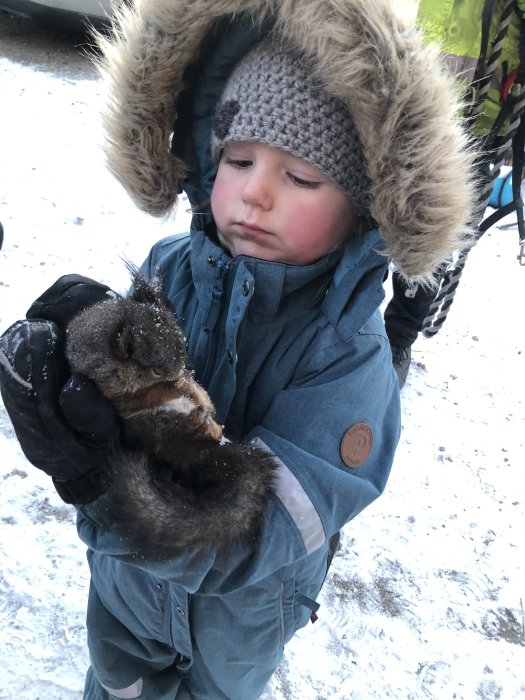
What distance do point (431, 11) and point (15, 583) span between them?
Result: 274cm

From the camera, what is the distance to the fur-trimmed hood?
1.14 m

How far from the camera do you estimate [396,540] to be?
2.53 metres

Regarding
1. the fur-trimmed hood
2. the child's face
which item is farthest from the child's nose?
the fur-trimmed hood

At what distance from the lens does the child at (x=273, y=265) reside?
1.10m

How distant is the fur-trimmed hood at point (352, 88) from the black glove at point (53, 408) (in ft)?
2.10

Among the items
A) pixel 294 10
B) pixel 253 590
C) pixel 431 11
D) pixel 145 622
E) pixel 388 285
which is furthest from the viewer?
pixel 388 285

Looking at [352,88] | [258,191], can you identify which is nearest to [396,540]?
[258,191]

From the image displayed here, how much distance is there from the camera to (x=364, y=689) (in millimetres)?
2014

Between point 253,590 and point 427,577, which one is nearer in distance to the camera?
point 253,590

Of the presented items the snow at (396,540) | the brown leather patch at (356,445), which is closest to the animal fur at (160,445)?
the brown leather patch at (356,445)

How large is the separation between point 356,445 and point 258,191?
1.87ft

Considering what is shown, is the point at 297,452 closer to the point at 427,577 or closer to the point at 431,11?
the point at 427,577

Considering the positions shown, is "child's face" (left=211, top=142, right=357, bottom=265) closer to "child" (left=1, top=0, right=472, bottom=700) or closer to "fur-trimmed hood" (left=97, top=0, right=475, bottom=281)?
"child" (left=1, top=0, right=472, bottom=700)

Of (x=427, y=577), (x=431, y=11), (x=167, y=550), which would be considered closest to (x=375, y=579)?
(x=427, y=577)
